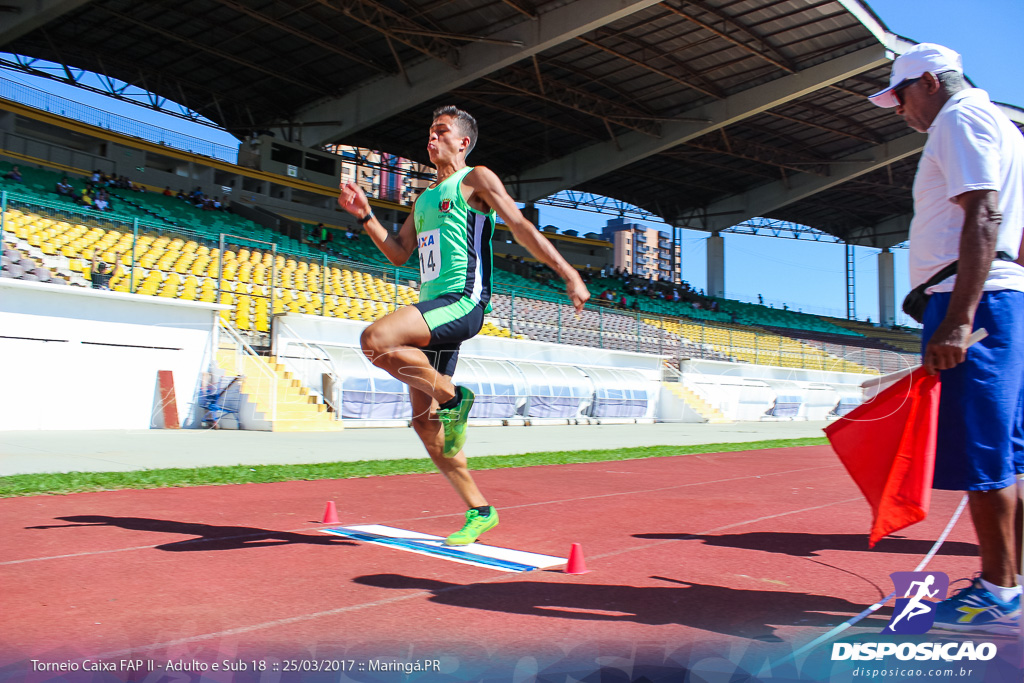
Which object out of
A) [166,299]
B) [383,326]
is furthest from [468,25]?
[383,326]

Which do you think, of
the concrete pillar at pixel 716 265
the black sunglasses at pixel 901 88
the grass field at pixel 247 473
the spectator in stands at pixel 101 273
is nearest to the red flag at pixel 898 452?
the black sunglasses at pixel 901 88

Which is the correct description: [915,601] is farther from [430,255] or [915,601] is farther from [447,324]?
[430,255]

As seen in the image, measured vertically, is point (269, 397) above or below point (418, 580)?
above

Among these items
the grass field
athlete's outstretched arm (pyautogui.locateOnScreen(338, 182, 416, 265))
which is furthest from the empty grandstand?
athlete's outstretched arm (pyautogui.locateOnScreen(338, 182, 416, 265))

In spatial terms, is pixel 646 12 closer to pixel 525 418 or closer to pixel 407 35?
pixel 407 35

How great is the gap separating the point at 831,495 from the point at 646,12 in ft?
89.0

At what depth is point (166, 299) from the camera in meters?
16.8

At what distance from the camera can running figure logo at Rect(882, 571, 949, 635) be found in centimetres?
256

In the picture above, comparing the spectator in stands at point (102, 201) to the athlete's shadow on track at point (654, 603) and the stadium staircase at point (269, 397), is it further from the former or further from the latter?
the athlete's shadow on track at point (654, 603)

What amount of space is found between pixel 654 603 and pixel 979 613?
1.16 m

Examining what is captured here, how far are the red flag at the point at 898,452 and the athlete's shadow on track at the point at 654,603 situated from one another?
17.2 inches

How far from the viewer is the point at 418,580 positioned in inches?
134

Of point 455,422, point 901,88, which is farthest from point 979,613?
point 455,422

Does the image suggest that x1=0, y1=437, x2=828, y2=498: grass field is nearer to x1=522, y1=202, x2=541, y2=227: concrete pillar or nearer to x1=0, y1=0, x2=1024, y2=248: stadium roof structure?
x1=0, y1=0, x2=1024, y2=248: stadium roof structure
